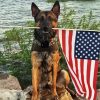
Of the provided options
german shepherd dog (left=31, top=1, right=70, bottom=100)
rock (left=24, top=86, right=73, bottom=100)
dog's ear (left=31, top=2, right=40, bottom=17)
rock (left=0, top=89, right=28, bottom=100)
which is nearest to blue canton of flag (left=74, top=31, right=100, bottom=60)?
A: rock (left=24, top=86, right=73, bottom=100)

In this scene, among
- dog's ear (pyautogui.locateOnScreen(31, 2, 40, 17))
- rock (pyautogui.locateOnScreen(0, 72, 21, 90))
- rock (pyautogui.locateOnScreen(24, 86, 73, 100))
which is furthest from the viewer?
rock (pyautogui.locateOnScreen(0, 72, 21, 90))

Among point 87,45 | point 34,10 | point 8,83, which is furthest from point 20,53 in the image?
point 34,10

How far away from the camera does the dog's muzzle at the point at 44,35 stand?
27.3 feet

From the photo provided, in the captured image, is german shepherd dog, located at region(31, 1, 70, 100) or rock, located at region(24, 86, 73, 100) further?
rock, located at region(24, 86, 73, 100)

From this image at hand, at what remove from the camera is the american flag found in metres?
9.55

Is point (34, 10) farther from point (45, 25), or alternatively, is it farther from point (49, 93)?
point (49, 93)

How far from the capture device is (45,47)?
28.2ft

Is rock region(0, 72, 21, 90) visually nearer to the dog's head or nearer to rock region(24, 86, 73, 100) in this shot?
rock region(24, 86, 73, 100)

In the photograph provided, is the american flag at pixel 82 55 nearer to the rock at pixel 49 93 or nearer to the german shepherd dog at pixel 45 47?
the rock at pixel 49 93

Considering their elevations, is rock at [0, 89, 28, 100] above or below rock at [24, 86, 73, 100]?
above

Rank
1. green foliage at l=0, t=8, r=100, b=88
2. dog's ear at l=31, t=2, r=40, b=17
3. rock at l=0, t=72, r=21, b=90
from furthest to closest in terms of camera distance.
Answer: green foliage at l=0, t=8, r=100, b=88, rock at l=0, t=72, r=21, b=90, dog's ear at l=31, t=2, r=40, b=17

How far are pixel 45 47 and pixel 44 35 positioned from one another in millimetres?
316

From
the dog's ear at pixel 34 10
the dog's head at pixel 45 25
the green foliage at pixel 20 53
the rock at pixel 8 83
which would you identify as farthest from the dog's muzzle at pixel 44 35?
the green foliage at pixel 20 53

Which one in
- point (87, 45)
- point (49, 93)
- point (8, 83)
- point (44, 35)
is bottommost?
point (8, 83)
